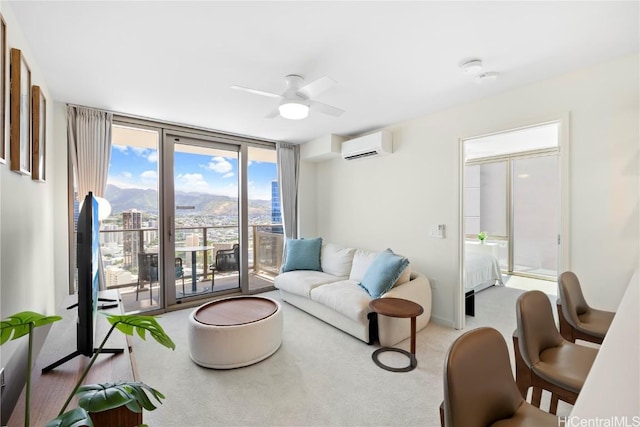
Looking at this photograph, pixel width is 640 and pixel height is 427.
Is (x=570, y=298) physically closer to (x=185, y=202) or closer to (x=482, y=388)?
(x=482, y=388)

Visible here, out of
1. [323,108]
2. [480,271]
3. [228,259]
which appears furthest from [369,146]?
[228,259]

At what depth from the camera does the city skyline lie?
3.66 m

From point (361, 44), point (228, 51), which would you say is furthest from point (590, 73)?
point (228, 51)

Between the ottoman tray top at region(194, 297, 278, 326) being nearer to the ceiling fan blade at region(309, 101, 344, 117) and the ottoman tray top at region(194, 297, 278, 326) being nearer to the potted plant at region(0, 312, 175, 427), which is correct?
the potted plant at region(0, 312, 175, 427)

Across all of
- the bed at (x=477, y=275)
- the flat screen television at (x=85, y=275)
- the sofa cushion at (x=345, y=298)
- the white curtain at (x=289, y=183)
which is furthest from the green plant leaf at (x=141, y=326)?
the white curtain at (x=289, y=183)

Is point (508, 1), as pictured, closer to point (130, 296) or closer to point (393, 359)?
point (393, 359)

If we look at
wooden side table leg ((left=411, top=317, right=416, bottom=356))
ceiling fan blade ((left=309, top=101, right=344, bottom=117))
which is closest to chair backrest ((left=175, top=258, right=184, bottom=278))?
ceiling fan blade ((left=309, top=101, right=344, bottom=117))

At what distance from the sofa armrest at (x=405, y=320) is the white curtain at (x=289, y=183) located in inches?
85.9

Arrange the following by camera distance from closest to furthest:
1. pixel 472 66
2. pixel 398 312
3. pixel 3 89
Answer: pixel 3 89, pixel 472 66, pixel 398 312

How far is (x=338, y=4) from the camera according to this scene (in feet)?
5.38

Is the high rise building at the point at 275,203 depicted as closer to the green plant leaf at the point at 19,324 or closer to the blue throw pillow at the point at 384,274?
the blue throw pillow at the point at 384,274

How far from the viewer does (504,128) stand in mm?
2906

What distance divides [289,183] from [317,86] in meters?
2.79

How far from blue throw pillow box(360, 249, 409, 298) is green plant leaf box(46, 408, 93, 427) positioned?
2.64m
